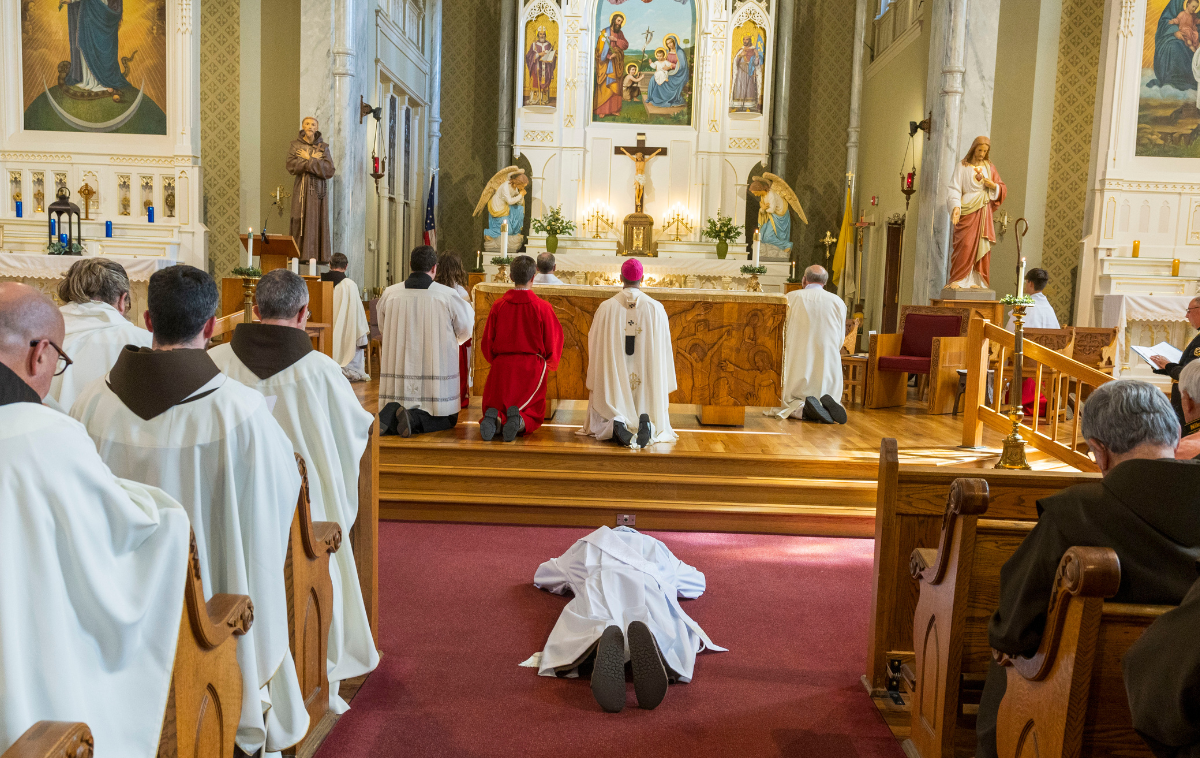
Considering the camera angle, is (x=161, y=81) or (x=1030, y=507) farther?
(x=161, y=81)

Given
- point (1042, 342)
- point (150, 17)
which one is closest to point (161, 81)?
point (150, 17)

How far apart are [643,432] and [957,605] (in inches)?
147

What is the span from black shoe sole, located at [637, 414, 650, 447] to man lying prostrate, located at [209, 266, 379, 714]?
10.3ft

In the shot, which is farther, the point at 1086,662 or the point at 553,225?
the point at 553,225

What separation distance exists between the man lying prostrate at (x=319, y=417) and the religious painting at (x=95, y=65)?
9.99 meters

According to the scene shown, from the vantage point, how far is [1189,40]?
1090 centimetres

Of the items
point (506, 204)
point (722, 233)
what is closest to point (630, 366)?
point (722, 233)

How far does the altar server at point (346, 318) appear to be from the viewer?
9.55m

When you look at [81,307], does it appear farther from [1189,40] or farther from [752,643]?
[1189,40]

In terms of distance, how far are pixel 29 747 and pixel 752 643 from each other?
10.3 feet

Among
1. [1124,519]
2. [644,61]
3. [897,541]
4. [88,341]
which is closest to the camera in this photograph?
[1124,519]

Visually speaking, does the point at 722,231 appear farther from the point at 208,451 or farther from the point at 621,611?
the point at 208,451

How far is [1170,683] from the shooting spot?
1526mm

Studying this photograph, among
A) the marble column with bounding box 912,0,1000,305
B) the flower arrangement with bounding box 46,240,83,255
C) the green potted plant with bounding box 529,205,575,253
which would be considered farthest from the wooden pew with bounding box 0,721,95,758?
the green potted plant with bounding box 529,205,575,253
